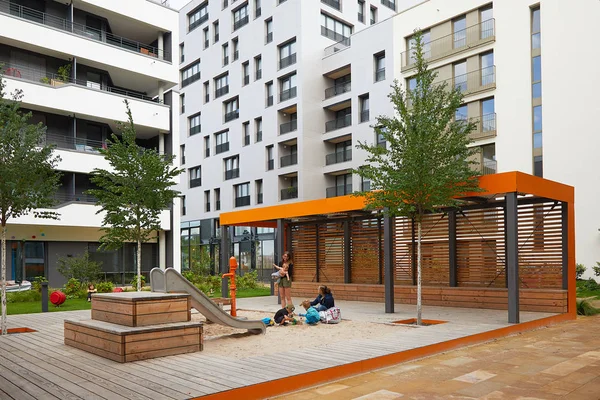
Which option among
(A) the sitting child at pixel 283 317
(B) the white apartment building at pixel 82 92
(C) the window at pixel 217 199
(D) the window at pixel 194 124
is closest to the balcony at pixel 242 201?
(C) the window at pixel 217 199

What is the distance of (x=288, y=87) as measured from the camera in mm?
44469

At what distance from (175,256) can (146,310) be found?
24248 mm

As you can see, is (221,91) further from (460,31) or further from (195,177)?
(460,31)

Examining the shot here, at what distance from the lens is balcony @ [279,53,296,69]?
43750 millimetres

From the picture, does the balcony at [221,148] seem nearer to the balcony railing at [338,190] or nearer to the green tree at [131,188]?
the balcony railing at [338,190]

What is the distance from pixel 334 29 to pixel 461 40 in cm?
1461

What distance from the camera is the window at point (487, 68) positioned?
105ft

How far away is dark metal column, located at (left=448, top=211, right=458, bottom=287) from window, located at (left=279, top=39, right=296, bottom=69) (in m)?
29.4

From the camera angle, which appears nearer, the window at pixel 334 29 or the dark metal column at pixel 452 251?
the dark metal column at pixel 452 251

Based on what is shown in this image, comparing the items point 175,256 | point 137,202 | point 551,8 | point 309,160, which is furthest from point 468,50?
point 137,202

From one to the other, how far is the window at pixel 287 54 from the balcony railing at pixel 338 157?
8.07 metres

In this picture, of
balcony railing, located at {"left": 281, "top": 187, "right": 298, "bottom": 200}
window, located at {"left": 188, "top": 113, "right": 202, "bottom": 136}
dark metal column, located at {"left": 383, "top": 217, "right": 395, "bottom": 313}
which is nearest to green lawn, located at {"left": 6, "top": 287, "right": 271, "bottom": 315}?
dark metal column, located at {"left": 383, "top": 217, "right": 395, "bottom": 313}

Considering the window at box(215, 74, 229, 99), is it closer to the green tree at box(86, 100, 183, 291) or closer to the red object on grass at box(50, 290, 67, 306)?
the green tree at box(86, 100, 183, 291)

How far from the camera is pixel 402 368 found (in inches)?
340
